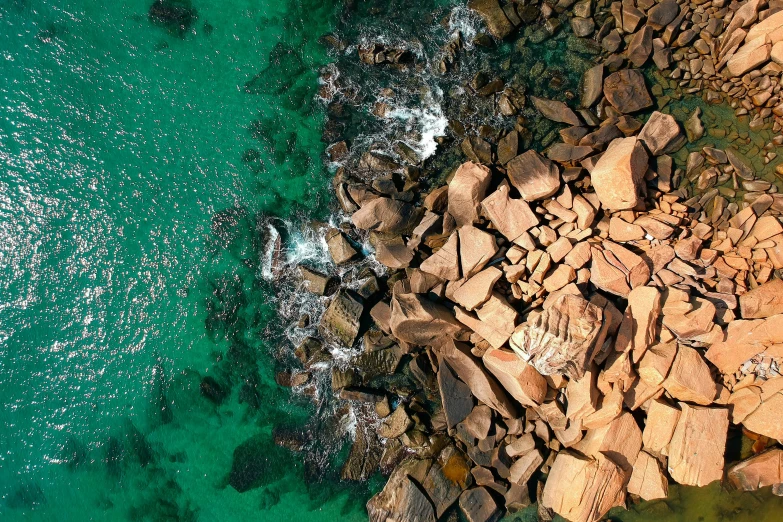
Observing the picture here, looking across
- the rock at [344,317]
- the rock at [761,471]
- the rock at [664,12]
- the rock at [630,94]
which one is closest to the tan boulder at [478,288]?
the rock at [344,317]

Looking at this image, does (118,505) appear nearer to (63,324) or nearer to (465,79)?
(63,324)

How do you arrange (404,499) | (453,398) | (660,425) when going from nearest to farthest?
(660,425) → (453,398) → (404,499)

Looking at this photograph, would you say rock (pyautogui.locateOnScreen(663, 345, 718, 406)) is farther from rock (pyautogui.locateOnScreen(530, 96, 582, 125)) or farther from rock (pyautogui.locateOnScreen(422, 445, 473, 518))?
rock (pyautogui.locateOnScreen(530, 96, 582, 125))

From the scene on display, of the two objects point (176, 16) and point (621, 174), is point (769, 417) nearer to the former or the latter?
point (621, 174)

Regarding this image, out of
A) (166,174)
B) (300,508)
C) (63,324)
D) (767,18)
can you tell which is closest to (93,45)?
(166,174)

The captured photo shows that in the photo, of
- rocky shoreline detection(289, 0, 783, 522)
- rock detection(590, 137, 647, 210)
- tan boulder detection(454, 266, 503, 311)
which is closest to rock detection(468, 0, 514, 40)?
rocky shoreline detection(289, 0, 783, 522)

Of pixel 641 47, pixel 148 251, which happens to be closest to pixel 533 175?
pixel 641 47

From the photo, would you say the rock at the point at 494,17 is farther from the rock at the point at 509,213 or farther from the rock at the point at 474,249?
the rock at the point at 474,249
